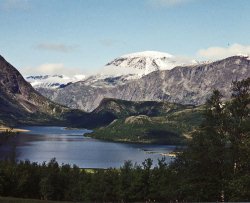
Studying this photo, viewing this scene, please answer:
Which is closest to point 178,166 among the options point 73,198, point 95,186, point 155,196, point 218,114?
point 218,114

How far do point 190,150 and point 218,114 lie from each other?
241 inches

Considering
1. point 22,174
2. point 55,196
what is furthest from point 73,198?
point 22,174

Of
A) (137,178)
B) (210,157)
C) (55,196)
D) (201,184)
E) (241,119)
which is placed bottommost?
(55,196)

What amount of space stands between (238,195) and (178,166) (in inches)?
525

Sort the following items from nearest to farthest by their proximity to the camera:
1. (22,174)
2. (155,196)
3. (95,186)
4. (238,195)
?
(238,195), (155,196), (95,186), (22,174)

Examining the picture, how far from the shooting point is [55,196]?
142375mm

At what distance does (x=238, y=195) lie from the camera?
50531 millimetres

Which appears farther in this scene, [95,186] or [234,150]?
[95,186]

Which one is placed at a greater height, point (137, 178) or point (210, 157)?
point (210, 157)

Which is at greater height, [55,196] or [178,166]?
[178,166]

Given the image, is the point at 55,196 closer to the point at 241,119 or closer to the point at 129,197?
the point at 129,197

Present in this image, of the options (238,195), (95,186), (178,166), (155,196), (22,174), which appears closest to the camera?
(238,195)

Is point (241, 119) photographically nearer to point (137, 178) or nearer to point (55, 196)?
point (137, 178)

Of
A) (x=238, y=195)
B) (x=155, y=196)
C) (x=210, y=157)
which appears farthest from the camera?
(x=155, y=196)
